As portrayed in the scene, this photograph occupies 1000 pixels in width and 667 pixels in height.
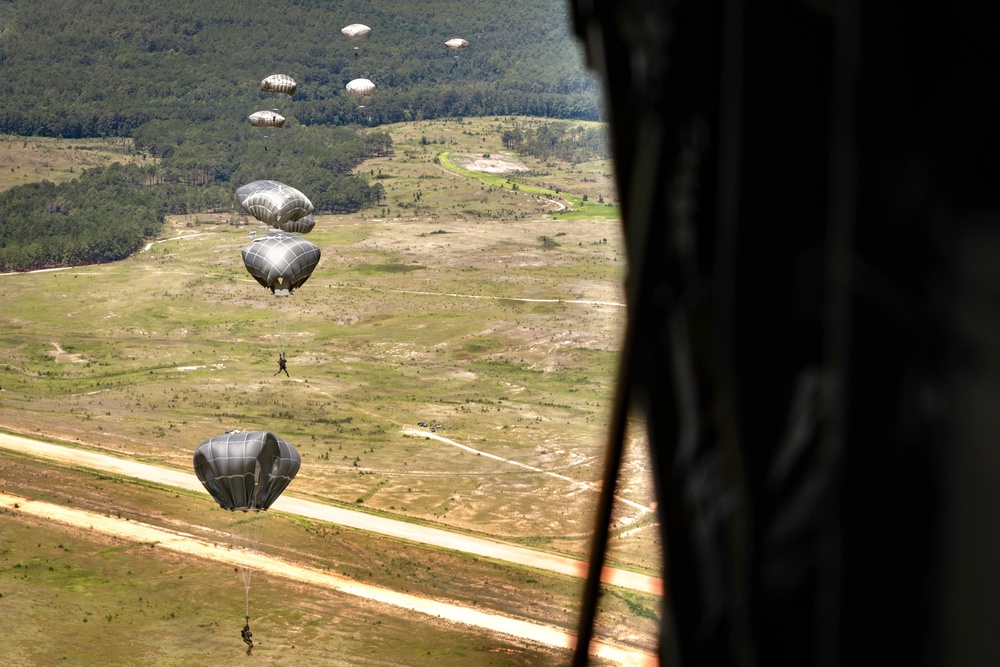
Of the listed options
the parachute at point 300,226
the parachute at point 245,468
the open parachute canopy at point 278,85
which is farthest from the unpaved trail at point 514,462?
the open parachute canopy at point 278,85

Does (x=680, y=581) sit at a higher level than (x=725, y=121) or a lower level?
lower

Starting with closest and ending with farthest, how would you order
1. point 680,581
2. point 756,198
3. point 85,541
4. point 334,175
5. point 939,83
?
point 939,83, point 756,198, point 680,581, point 85,541, point 334,175

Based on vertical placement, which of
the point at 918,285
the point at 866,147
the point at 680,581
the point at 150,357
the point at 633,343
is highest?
the point at 866,147

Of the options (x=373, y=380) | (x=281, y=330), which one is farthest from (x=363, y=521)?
(x=281, y=330)

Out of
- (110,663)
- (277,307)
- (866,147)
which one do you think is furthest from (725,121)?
(277,307)

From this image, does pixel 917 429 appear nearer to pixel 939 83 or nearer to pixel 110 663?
pixel 939 83

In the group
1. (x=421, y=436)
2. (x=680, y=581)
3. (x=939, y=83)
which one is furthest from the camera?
(x=421, y=436)

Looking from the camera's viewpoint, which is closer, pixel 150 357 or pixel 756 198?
pixel 756 198
